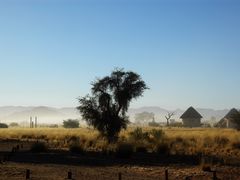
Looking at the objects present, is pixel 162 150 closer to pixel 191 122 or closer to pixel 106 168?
pixel 106 168

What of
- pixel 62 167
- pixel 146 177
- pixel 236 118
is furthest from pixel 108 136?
pixel 236 118

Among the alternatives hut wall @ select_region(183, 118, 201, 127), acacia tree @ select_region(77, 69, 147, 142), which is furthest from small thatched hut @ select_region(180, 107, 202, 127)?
acacia tree @ select_region(77, 69, 147, 142)

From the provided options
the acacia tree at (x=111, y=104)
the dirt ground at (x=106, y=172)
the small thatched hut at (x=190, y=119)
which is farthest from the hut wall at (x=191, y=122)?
the dirt ground at (x=106, y=172)

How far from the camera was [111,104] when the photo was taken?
4522 cm

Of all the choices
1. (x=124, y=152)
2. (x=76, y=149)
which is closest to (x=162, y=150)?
(x=124, y=152)

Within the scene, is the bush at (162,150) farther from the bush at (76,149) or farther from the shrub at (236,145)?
the shrub at (236,145)

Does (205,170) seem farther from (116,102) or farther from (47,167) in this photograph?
(116,102)

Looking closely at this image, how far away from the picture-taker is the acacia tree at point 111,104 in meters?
44.9

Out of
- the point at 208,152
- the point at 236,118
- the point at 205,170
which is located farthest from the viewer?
the point at 236,118

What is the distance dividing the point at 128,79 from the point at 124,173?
2186 centimetres

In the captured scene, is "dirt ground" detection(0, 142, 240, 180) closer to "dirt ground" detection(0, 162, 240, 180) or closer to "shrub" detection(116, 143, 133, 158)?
"dirt ground" detection(0, 162, 240, 180)

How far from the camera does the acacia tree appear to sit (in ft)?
147

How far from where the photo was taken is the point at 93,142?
151 feet

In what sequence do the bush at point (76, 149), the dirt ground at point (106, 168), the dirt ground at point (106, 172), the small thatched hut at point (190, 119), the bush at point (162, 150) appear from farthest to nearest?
the small thatched hut at point (190, 119), the bush at point (76, 149), the bush at point (162, 150), the dirt ground at point (106, 168), the dirt ground at point (106, 172)
